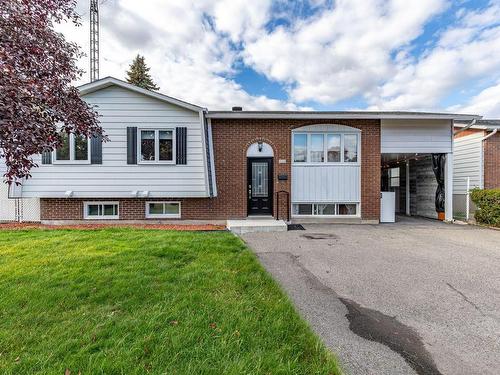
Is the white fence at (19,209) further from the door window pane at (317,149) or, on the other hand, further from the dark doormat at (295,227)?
the door window pane at (317,149)

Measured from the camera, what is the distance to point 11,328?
2.48 meters

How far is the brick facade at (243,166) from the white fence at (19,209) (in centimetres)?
171

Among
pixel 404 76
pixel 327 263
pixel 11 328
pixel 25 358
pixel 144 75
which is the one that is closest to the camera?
pixel 25 358

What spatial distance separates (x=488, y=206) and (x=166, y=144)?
11.3 m

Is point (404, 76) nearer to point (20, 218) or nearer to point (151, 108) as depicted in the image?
point (151, 108)

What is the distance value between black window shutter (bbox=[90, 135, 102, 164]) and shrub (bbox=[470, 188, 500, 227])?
1334 cm

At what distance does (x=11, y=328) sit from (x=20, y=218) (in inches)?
353

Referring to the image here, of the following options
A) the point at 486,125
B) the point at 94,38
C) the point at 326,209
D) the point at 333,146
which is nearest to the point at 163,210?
the point at 326,209

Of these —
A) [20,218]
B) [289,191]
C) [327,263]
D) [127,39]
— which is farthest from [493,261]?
[127,39]

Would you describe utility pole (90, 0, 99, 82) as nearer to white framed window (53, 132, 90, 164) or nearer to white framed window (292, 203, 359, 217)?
white framed window (53, 132, 90, 164)

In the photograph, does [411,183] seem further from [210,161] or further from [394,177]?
[210,161]

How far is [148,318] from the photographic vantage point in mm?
2672

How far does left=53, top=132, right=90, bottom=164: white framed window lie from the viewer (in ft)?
28.7

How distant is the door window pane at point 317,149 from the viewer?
9.73m
